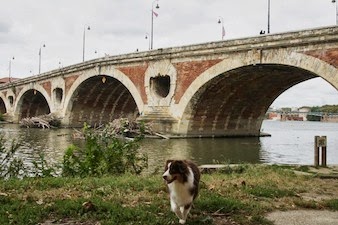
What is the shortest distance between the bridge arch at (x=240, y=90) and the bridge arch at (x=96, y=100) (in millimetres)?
8651

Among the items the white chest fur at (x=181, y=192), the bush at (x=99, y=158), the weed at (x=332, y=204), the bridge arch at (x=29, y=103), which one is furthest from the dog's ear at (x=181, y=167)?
the bridge arch at (x=29, y=103)

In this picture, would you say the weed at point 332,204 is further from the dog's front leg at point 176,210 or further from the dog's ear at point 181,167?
the dog's ear at point 181,167

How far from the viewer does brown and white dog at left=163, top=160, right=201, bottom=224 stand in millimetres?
4332

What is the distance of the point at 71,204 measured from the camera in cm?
519

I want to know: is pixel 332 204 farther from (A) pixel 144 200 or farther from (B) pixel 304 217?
(A) pixel 144 200

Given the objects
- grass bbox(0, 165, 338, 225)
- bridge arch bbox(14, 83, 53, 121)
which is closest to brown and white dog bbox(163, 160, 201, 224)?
grass bbox(0, 165, 338, 225)

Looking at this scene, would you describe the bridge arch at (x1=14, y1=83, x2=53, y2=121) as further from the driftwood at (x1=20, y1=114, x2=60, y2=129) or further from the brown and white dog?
the brown and white dog

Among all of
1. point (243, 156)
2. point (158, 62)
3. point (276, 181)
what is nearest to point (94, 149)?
point (276, 181)

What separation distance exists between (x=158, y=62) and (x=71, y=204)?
66.0ft

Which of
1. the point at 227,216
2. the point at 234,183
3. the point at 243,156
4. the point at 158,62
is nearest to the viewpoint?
the point at 227,216

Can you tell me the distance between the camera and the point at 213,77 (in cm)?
2142

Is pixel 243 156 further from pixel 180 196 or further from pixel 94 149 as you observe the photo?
pixel 180 196

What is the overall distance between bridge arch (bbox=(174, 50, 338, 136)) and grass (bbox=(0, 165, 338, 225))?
11195mm

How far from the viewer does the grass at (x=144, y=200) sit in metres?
4.80
